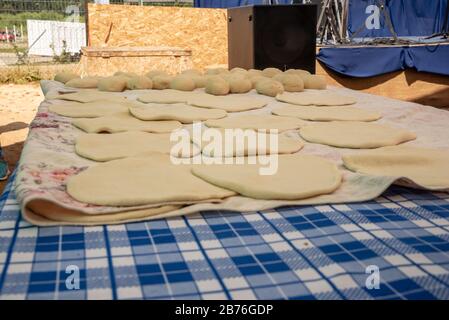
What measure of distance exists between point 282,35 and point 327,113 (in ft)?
6.76

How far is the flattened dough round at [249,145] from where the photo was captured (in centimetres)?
135

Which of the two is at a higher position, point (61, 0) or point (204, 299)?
point (61, 0)

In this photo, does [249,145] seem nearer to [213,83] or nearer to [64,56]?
[213,83]

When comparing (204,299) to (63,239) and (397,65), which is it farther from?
(397,65)

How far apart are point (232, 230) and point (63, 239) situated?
0.31 m

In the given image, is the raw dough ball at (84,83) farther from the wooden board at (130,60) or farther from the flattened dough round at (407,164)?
the wooden board at (130,60)

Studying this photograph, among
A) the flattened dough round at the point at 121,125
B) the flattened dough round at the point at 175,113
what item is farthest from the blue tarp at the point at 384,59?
the flattened dough round at the point at 121,125

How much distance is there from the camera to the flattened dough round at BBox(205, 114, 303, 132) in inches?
68.7

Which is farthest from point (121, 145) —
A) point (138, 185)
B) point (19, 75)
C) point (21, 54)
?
point (21, 54)

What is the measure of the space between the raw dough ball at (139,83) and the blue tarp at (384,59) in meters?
3.30

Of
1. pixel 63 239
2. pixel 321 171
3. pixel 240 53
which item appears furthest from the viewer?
pixel 240 53

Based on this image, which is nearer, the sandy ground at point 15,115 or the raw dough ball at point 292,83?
the raw dough ball at point 292,83
